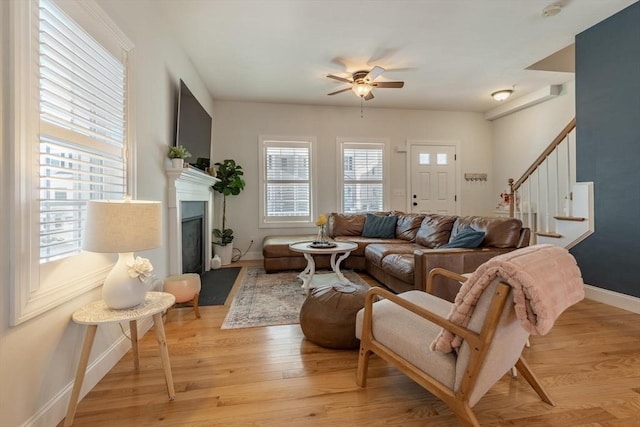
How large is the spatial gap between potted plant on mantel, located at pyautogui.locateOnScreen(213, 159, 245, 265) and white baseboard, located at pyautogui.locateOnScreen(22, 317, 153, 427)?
2572mm

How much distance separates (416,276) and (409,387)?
1197 millimetres

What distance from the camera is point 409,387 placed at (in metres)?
1.74

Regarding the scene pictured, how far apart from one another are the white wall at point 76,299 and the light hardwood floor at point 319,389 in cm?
19

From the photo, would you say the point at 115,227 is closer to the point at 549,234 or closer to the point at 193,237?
the point at 193,237

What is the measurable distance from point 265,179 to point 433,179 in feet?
10.9

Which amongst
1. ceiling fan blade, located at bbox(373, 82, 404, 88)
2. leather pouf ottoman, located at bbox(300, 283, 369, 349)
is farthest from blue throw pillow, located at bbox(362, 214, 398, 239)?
leather pouf ottoman, located at bbox(300, 283, 369, 349)

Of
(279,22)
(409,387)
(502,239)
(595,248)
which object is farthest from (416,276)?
(279,22)

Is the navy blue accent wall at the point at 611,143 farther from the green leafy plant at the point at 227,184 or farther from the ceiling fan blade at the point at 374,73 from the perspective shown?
the green leafy plant at the point at 227,184

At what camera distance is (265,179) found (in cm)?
550

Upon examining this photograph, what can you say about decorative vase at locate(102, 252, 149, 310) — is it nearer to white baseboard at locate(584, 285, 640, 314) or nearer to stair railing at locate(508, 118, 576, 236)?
white baseboard at locate(584, 285, 640, 314)

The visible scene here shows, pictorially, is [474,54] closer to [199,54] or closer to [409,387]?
[199,54]

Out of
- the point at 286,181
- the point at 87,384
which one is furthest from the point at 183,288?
the point at 286,181

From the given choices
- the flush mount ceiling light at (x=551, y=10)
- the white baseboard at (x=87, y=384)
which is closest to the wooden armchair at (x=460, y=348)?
the white baseboard at (x=87, y=384)

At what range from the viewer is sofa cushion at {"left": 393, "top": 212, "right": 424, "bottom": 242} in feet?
14.6
